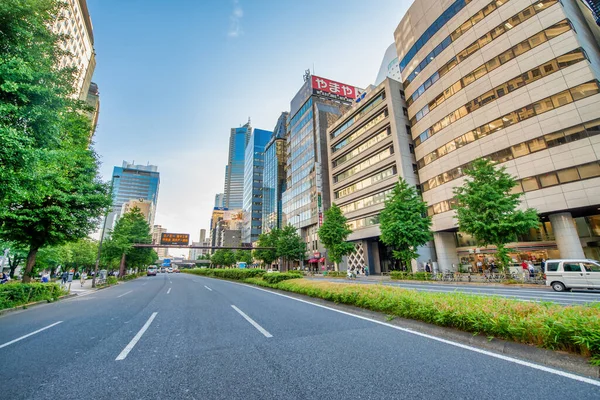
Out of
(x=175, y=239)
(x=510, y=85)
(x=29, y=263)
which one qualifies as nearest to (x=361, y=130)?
(x=510, y=85)

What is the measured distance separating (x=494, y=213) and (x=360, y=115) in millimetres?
29652

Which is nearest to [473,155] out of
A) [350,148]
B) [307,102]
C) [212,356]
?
[350,148]

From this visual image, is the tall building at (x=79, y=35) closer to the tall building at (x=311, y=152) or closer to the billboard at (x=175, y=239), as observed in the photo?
the billboard at (x=175, y=239)

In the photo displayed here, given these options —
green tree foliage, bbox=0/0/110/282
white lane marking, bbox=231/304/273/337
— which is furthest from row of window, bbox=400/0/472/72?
white lane marking, bbox=231/304/273/337

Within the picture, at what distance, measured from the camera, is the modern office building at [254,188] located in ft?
322

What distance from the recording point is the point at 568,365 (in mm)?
3416

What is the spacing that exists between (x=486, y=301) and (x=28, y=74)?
477 inches

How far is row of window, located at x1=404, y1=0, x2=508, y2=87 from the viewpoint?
26558 mm

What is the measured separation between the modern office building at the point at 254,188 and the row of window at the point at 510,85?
7739 cm

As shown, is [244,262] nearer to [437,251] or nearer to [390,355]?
[437,251]

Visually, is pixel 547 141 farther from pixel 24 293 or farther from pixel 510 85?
pixel 24 293

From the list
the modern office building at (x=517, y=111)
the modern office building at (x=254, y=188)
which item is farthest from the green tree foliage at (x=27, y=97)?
the modern office building at (x=254, y=188)

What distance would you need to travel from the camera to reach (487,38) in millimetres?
26672

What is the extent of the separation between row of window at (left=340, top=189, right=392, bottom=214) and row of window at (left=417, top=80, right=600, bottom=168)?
8.64 m
